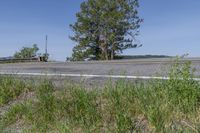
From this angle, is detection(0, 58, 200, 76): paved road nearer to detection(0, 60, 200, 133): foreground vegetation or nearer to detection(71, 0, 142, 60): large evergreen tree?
detection(0, 60, 200, 133): foreground vegetation

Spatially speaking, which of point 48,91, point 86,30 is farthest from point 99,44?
point 48,91

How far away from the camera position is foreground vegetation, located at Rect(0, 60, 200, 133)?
20.1 ft

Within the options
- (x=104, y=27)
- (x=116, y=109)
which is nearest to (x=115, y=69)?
(x=116, y=109)

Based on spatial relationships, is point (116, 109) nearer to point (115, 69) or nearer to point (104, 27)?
point (115, 69)

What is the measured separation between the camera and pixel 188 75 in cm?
699

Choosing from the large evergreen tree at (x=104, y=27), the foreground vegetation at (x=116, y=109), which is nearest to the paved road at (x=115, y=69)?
the foreground vegetation at (x=116, y=109)

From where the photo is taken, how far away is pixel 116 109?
6723 millimetres

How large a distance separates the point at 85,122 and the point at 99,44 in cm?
5260

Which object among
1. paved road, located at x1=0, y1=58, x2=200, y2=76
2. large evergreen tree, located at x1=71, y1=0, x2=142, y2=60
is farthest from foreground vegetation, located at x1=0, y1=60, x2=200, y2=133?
large evergreen tree, located at x1=71, y1=0, x2=142, y2=60

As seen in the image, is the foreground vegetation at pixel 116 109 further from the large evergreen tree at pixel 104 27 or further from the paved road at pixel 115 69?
the large evergreen tree at pixel 104 27

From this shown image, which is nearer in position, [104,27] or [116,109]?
[116,109]

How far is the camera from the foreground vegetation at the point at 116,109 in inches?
241

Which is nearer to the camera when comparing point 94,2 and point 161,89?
point 161,89

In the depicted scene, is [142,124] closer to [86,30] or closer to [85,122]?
[85,122]
